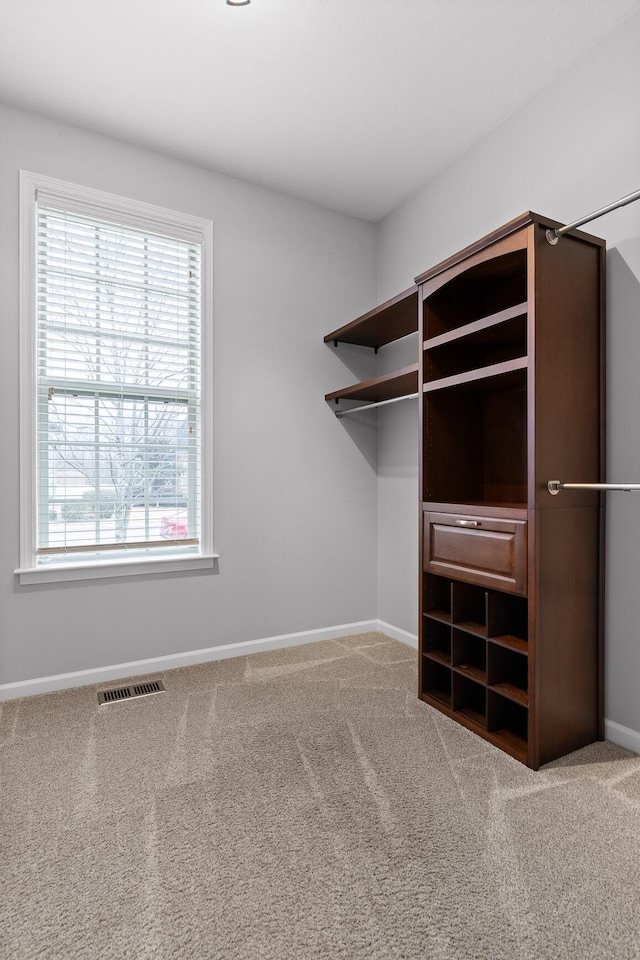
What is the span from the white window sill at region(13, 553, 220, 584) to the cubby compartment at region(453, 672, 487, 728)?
1.47 meters

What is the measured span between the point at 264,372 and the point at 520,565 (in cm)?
191

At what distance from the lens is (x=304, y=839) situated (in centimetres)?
149

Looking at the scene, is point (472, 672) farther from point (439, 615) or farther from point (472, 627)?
point (439, 615)

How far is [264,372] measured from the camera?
315cm

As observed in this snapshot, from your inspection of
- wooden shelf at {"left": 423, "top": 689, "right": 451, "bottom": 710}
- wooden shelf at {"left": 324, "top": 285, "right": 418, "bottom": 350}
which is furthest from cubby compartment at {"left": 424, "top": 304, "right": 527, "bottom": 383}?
wooden shelf at {"left": 423, "top": 689, "right": 451, "bottom": 710}

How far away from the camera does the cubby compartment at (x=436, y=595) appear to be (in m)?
2.42

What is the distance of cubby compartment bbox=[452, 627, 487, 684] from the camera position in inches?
Answer: 87.3

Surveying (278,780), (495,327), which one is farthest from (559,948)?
(495,327)

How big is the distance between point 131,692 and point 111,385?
61.3 inches

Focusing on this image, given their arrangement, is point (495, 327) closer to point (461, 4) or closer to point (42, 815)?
point (461, 4)

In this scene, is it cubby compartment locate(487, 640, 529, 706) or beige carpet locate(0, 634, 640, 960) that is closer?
beige carpet locate(0, 634, 640, 960)

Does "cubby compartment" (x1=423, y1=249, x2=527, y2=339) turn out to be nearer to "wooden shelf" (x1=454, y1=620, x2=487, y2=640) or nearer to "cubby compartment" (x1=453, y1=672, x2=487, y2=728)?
"wooden shelf" (x1=454, y1=620, x2=487, y2=640)

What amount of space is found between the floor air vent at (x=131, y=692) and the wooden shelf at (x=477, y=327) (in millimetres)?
2096

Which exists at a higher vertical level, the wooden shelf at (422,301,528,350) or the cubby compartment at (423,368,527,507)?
the wooden shelf at (422,301,528,350)
